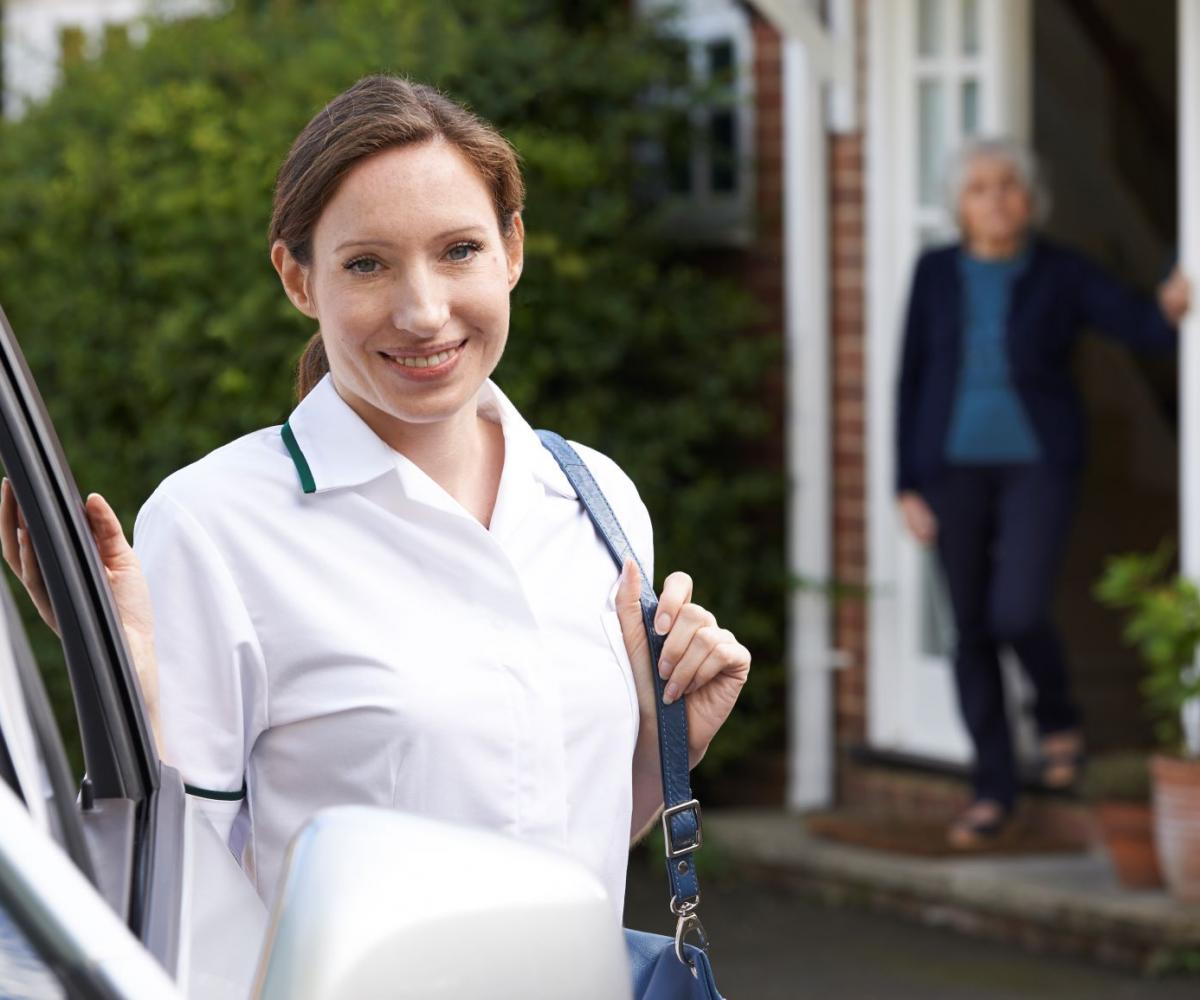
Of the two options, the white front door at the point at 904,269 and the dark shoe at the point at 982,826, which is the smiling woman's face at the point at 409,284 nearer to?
the dark shoe at the point at 982,826

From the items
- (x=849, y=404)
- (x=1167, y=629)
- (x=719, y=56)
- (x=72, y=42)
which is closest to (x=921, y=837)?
(x=1167, y=629)

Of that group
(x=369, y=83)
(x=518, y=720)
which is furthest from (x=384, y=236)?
(x=518, y=720)

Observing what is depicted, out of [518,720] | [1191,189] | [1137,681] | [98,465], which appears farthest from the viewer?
[1137,681]

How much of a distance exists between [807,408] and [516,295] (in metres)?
1.22

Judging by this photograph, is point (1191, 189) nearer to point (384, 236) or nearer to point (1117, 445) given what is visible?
point (1117, 445)

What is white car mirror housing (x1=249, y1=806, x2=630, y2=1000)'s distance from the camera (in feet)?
4.66

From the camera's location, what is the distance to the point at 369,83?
227 cm

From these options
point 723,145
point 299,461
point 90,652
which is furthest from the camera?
point 723,145

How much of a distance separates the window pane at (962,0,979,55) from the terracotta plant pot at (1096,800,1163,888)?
2535 mm

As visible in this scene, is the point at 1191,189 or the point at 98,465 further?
the point at 98,465

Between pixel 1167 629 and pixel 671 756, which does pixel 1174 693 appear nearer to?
pixel 1167 629

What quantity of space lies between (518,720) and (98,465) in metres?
5.98

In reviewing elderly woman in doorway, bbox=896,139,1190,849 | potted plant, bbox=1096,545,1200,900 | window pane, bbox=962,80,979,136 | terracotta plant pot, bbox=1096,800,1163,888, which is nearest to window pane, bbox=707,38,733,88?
window pane, bbox=962,80,979,136

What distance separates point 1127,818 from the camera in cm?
630
